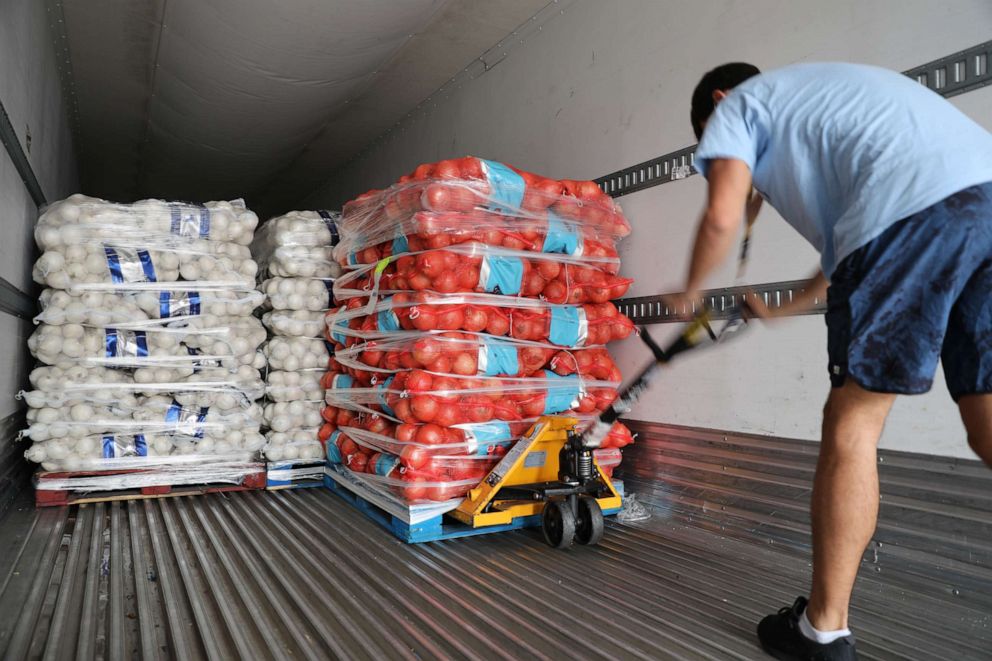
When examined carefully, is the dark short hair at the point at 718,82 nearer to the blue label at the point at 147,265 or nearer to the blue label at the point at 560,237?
the blue label at the point at 560,237

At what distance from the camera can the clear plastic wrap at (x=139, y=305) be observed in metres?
3.48

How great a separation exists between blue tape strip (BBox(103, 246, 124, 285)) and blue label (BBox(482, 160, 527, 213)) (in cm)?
205

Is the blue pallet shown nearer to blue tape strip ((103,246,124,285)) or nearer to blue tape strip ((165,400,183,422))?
blue tape strip ((165,400,183,422))

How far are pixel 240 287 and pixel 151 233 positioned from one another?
0.54m

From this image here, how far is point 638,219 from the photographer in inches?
145

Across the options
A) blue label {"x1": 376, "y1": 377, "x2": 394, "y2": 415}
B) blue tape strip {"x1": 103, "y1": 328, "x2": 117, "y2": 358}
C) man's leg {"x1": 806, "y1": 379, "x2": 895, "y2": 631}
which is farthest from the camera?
blue tape strip {"x1": 103, "y1": 328, "x2": 117, "y2": 358}

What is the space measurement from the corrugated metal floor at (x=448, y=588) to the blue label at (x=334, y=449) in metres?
0.58

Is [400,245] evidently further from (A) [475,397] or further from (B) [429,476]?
(B) [429,476]

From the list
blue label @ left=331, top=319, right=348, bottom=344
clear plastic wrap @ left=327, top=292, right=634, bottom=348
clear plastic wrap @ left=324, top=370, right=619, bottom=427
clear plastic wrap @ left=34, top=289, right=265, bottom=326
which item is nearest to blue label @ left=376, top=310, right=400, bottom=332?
clear plastic wrap @ left=327, top=292, right=634, bottom=348

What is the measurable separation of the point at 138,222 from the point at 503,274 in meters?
2.06

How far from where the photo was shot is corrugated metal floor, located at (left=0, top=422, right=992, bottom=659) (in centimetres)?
187

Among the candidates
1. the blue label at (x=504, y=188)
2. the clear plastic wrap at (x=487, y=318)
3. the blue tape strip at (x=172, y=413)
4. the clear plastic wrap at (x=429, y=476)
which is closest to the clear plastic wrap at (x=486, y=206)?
the blue label at (x=504, y=188)

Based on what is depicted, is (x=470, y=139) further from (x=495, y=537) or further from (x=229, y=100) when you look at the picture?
(x=495, y=537)

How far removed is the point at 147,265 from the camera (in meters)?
3.66
